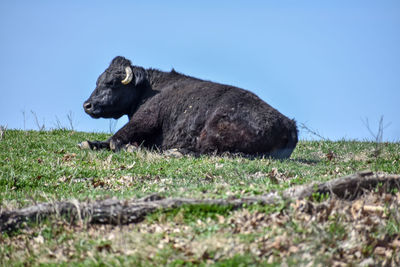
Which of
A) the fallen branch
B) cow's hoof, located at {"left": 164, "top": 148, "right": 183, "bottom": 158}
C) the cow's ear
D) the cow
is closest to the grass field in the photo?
the fallen branch

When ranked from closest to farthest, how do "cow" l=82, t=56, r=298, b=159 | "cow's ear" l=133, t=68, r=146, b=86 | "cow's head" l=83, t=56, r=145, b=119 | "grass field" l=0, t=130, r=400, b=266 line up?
"grass field" l=0, t=130, r=400, b=266 < "cow" l=82, t=56, r=298, b=159 < "cow's head" l=83, t=56, r=145, b=119 < "cow's ear" l=133, t=68, r=146, b=86

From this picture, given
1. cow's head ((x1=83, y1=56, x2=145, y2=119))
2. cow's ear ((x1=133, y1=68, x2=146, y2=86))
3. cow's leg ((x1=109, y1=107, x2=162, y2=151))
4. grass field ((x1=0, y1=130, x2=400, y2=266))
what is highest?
cow's ear ((x1=133, y1=68, x2=146, y2=86))

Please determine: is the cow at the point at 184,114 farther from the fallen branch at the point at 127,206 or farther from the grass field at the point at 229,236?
the fallen branch at the point at 127,206

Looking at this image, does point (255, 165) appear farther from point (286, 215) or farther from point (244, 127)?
point (286, 215)

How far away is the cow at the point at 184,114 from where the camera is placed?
14.5 metres

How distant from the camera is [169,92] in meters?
16.5

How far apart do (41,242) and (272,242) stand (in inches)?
119

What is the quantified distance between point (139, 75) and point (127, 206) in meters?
10.6

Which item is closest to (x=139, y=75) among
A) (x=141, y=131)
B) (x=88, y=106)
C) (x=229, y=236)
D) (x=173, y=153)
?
(x=88, y=106)

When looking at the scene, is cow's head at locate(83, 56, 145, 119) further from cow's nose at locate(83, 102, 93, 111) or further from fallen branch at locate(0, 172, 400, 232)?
fallen branch at locate(0, 172, 400, 232)

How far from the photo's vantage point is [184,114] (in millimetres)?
15438

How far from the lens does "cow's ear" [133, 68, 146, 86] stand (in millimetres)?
17328

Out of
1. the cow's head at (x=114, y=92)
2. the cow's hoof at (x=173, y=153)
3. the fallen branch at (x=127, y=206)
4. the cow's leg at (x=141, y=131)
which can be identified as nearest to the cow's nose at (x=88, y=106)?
the cow's head at (x=114, y=92)

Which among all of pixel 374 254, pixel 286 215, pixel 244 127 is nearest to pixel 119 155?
pixel 244 127
